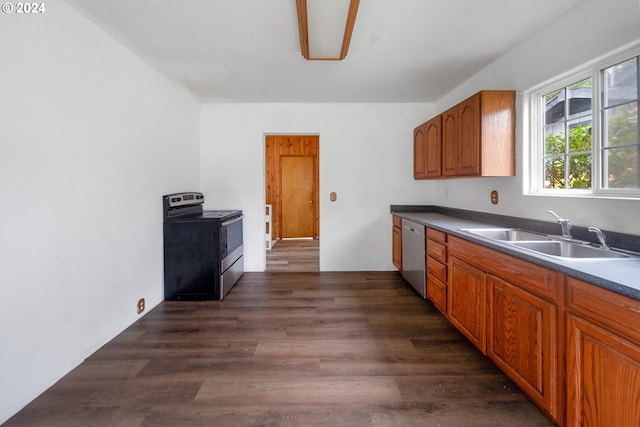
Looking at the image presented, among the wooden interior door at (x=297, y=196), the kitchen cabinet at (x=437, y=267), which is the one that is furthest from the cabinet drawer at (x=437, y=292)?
the wooden interior door at (x=297, y=196)

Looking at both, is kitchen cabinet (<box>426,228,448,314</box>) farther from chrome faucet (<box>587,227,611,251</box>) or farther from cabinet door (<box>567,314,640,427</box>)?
cabinet door (<box>567,314,640,427</box>)

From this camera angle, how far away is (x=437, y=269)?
2607 millimetres

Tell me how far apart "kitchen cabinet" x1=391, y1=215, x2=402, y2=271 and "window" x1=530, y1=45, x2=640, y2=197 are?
1587 millimetres

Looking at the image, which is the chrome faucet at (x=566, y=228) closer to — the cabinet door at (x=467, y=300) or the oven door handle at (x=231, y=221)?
the cabinet door at (x=467, y=300)

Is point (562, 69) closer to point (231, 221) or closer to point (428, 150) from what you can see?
point (428, 150)

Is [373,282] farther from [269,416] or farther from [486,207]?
[269,416]

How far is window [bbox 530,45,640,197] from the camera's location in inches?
63.9

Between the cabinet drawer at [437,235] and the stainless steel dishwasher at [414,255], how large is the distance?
0.15 m

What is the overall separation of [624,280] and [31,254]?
2.75 metres

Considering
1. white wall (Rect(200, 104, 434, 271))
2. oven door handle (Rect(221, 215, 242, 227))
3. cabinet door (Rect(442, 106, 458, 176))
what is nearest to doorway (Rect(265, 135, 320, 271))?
white wall (Rect(200, 104, 434, 271))

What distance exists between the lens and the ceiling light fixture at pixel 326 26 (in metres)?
1.71

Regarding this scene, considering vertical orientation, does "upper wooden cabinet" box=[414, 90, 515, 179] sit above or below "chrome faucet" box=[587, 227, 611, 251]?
above

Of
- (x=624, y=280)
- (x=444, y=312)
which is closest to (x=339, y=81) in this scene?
(x=444, y=312)

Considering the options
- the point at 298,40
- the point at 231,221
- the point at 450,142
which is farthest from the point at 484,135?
→ the point at 231,221
